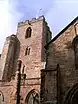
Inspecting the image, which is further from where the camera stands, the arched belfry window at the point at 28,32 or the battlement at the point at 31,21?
the battlement at the point at 31,21

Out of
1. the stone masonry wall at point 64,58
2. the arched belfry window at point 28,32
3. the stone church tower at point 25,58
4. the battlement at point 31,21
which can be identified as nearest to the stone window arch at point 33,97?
the stone church tower at point 25,58

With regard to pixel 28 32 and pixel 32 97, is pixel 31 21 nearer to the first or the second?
pixel 28 32

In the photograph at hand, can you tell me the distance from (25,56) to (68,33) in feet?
61.3

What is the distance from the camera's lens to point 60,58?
10266 millimetres

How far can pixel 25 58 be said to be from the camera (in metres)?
29.0

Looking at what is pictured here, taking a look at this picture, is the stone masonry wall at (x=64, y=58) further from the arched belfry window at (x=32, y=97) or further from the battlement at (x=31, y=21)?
the battlement at (x=31, y=21)

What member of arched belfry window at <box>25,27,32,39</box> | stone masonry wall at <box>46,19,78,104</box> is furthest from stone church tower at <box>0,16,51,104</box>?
stone masonry wall at <box>46,19,78,104</box>

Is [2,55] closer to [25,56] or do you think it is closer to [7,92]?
[25,56]

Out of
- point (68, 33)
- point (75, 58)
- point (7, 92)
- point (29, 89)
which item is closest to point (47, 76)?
point (75, 58)

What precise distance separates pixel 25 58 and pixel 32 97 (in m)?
9.15

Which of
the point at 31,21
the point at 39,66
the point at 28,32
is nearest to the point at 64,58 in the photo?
the point at 39,66

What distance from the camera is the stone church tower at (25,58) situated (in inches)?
846

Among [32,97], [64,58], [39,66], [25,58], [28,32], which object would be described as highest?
[28,32]

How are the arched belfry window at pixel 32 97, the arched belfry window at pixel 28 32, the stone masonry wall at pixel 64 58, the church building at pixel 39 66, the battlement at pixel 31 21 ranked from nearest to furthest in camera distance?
the church building at pixel 39 66
the stone masonry wall at pixel 64 58
the arched belfry window at pixel 32 97
the arched belfry window at pixel 28 32
the battlement at pixel 31 21
